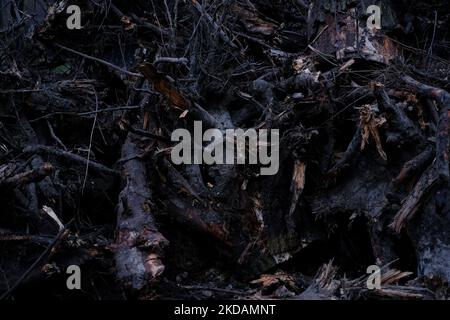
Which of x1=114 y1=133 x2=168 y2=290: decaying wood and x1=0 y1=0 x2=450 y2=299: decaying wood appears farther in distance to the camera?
x1=0 y1=0 x2=450 y2=299: decaying wood

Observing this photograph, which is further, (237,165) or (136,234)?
(237,165)

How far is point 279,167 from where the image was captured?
2898 mm

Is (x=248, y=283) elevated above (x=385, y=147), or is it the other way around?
(x=385, y=147)

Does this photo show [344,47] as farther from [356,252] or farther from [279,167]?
[356,252]

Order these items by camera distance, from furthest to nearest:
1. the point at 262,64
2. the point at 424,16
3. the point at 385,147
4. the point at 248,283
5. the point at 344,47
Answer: the point at 424,16 → the point at 262,64 → the point at 344,47 → the point at 385,147 → the point at 248,283

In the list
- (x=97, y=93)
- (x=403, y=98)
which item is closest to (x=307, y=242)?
(x=403, y=98)

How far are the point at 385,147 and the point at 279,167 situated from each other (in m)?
0.55

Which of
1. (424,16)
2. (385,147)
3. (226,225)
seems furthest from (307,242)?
(424,16)

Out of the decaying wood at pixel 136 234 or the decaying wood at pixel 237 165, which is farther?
the decaying wood at pixel 237 165

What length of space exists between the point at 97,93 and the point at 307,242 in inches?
68.8

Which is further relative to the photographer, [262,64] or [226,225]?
[262,64]

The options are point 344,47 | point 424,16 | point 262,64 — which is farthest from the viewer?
point 424,16

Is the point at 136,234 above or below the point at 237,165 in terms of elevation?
below

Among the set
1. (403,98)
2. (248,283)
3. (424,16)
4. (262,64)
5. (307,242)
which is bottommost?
(248,283)
